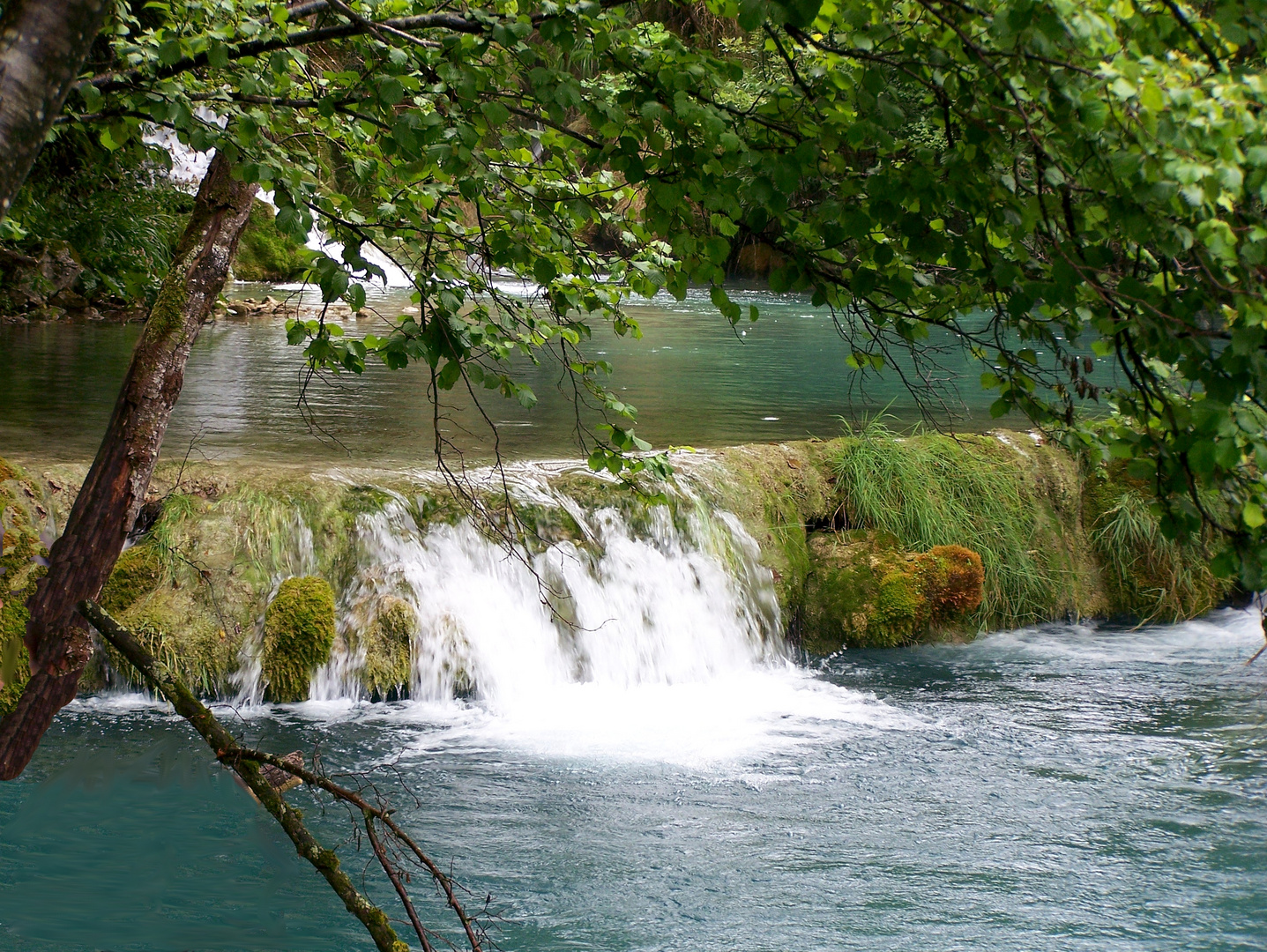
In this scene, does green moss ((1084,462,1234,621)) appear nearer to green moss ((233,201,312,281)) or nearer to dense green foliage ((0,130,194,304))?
dense green foliage ((0,130,194,304))

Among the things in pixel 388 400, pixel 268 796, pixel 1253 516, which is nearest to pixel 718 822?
pixel 268 796

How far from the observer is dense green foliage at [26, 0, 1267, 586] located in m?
1.70

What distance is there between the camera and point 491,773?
18.4 ft

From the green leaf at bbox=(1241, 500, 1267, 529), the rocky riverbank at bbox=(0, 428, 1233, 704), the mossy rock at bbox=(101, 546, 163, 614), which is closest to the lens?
the green leaf at bbox=(1241, 500, 1267, 529)

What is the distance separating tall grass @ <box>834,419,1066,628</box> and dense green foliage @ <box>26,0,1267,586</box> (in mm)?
5401

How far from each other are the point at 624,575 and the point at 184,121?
5.21 metres

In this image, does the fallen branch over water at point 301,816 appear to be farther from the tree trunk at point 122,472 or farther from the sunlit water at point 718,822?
the sunlit water at point 718,822

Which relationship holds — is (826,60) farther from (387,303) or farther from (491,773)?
(387,303)

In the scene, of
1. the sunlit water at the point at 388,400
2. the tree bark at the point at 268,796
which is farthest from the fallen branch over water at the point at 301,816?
the sunlit water at the point at 388,400

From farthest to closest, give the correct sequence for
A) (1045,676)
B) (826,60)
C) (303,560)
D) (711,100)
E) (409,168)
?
(1045,676) < (303,560) < (409,168) < (826,60) < (711,100)

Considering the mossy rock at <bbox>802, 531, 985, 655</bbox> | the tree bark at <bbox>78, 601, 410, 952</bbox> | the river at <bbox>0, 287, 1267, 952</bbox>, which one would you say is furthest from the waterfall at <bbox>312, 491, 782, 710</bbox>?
the tree bark at <bbox>78, 601, 410, 952</bbox>

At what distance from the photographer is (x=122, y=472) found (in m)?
3.74

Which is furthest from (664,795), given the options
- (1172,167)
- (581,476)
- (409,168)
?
(1172,167)

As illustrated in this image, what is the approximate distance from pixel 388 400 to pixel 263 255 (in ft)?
44.4
